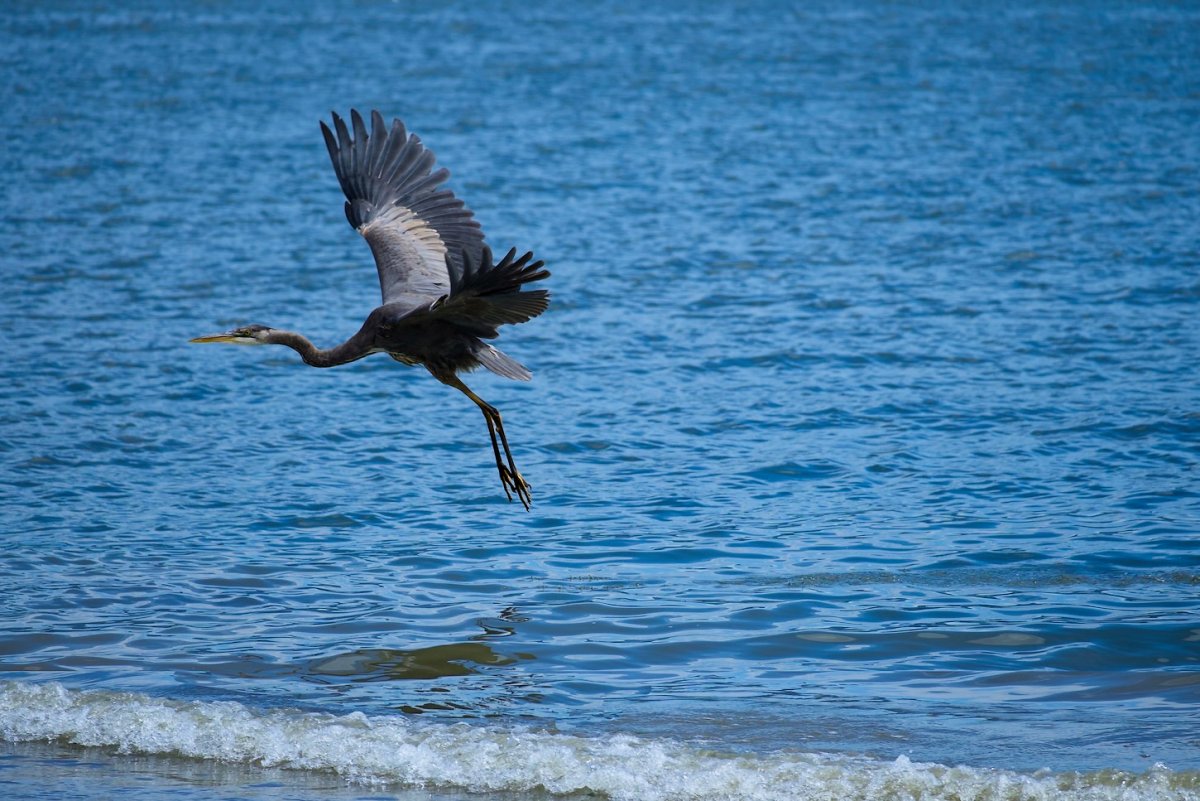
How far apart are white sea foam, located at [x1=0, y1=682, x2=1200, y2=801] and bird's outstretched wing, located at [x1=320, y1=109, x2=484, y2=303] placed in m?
3.33

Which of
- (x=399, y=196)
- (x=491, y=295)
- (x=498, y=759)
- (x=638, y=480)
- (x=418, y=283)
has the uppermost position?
(x=399, y=196)

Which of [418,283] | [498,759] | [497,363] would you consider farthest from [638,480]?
[498,759]

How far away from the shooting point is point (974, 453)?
10172mm

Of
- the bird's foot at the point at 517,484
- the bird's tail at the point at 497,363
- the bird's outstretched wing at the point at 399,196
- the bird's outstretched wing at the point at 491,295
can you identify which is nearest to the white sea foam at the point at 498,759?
the bird's outstretched wing at the point at 491,295

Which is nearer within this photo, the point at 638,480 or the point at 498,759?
the point at 498,759

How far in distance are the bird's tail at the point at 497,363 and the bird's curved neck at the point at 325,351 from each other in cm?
60

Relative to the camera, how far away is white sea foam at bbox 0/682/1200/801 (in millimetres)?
5680

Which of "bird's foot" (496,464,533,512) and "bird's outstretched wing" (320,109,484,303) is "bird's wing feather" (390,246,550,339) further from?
"bird's outstretched wing" (320,109,484,303)

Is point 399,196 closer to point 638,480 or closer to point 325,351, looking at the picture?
point 325,351

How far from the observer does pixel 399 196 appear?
363 inches

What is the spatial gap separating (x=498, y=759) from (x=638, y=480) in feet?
13.0

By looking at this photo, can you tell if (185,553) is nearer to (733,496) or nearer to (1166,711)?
(733,496)

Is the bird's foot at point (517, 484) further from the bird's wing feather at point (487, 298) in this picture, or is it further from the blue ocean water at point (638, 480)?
the bird's wing feather at point (487, 298)

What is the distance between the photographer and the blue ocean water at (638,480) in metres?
6.29
